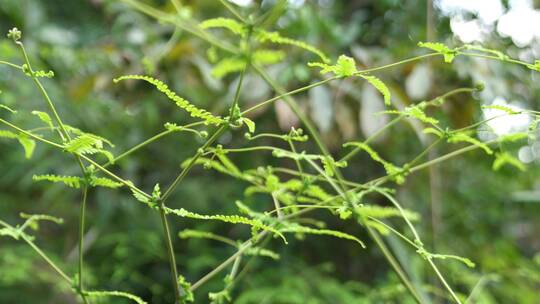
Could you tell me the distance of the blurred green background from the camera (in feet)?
2.90

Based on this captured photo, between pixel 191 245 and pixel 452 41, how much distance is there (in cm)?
56

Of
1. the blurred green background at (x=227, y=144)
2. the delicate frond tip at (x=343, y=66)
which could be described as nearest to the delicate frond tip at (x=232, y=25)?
the delicate frond tip at (x=343, y=66)

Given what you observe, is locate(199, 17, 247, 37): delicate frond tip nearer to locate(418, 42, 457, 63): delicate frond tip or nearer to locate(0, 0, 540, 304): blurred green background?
locate(418, 42, 457, 63): delicate frond tip

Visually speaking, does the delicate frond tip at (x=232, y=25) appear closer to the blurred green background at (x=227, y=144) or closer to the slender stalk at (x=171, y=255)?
the slender stalk at (x=171, y=255)

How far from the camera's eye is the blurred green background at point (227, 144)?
884 mm

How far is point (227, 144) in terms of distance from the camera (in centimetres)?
106

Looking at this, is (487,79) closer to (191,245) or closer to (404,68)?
(404,68)

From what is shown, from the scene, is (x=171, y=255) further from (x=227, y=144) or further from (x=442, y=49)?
(x=227, y=144)

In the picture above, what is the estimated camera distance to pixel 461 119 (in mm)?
874

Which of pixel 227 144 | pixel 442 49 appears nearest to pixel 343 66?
pixel 442 49

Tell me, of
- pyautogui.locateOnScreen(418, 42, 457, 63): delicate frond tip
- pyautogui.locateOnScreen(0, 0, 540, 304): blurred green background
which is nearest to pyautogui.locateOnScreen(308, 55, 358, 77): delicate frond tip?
pyautogui.locateOnScreen(418, 42, 457, 63): delicate frond tip

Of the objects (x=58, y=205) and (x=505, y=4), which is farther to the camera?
(x=58, y=205)

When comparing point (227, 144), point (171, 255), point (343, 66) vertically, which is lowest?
point (227, 144)

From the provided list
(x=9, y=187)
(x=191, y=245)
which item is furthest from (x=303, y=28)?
(x=9, y=187)
